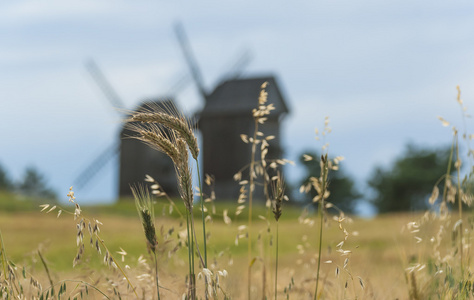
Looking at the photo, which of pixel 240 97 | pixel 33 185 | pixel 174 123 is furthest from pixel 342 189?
pixel 174 123

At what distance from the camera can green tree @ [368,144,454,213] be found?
48.5 metres

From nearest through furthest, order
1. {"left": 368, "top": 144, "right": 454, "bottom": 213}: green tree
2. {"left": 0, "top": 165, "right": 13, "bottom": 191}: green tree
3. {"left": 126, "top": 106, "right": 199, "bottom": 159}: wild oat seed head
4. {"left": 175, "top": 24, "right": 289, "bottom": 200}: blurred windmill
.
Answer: {"left": 126, "top": 106, "right": 199, "bottom": 159}: wild oat seed head < {"left": 175, "top": 24, "right": 289, "bottom": 200}: blurred windmill < {"left": 368, "top": 144, "right": 454, "bottom": 213}: green tree < {"left": 0, "top": 165, "right": 13, "bottom": 191}: green tree

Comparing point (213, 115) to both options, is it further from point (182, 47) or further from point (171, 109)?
point (171, 109)

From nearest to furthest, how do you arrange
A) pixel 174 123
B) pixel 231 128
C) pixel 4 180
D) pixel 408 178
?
pixel 174 123 → pixel 231 128 → pixel 408 178 → pixel 4 180

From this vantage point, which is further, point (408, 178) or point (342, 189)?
point (342, 189)

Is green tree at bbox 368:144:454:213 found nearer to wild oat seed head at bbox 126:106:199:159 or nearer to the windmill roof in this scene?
the windmill roof

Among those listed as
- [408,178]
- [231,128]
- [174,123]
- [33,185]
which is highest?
[174,123]

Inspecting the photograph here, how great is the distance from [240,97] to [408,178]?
74.9 ft

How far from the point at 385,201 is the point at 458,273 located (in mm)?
48326

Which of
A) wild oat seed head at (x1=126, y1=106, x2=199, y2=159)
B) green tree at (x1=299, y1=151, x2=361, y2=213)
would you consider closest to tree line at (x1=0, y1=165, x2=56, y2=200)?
green tree at (x1=299, y1=151, x2=361, y2=213)

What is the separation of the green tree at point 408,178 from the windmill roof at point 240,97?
67.1 ft

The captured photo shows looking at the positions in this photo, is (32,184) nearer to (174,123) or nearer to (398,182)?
(398,182)

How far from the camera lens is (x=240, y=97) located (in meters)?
31.9

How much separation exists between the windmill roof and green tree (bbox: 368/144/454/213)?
67.1 ft
